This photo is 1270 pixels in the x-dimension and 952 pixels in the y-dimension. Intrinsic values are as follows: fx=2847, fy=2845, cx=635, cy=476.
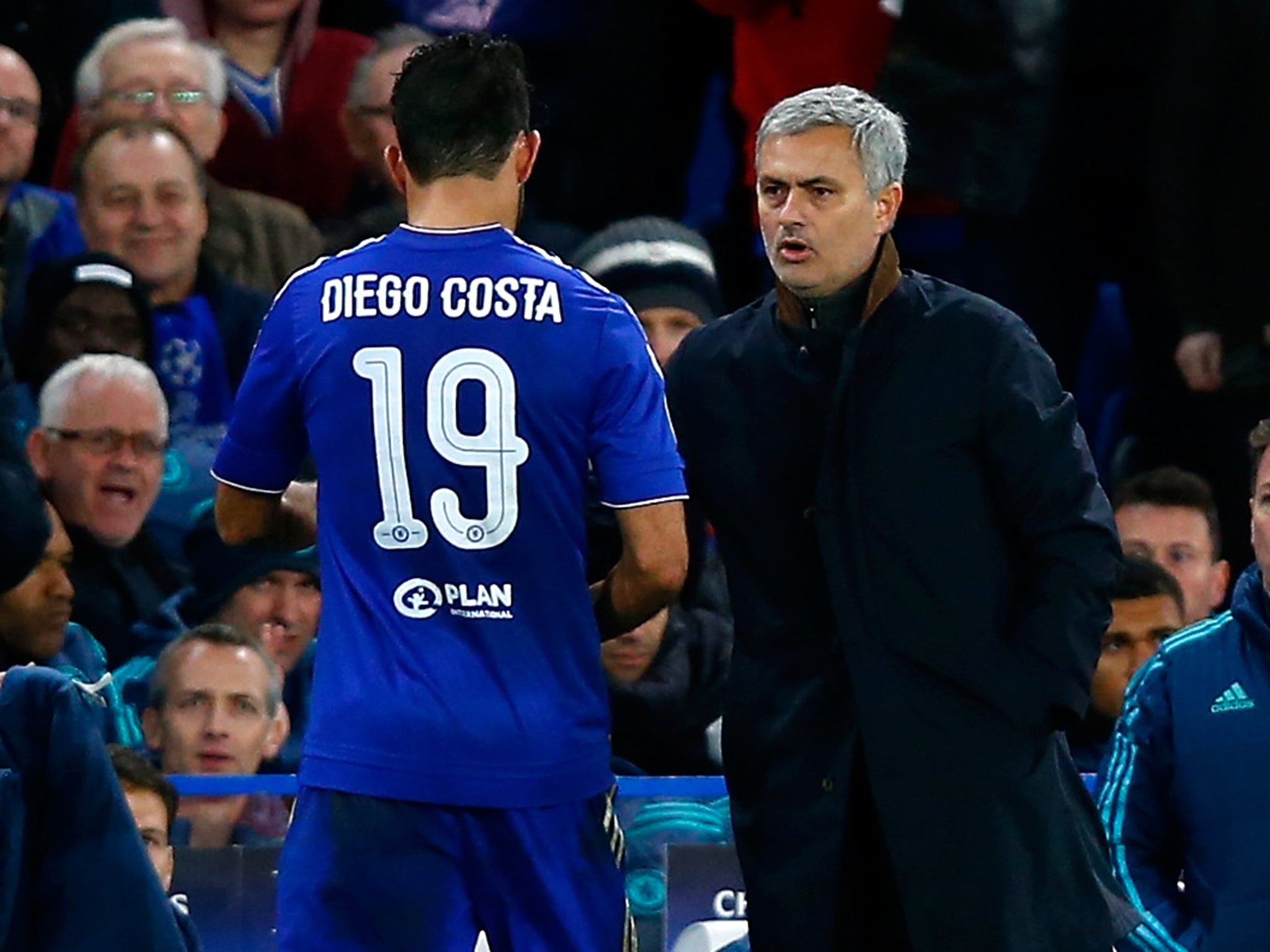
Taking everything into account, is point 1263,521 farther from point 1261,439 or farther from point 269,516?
point 269,516

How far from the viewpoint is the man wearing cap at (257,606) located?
23.7 ft

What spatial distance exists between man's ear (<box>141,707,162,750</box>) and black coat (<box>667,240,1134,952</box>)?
2.63 meters

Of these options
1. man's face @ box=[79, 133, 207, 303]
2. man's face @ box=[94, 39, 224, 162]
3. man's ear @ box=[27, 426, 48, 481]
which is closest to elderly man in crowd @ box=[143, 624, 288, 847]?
man's ear @ box=[27, 426, 48, 481]

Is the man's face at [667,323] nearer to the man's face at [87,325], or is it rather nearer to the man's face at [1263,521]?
the man's face at [87,325]

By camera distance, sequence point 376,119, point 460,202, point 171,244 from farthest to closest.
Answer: point 376,119 < point 171,244 < point 460,202

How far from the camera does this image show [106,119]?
26.7 feet

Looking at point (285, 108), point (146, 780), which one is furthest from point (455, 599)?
point (285, 108)

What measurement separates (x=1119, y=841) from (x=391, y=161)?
200cm

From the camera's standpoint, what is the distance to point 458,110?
427 cm

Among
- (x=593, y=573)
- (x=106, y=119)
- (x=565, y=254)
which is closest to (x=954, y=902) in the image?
(x=593, y=573)

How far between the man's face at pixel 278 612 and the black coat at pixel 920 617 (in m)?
2.98

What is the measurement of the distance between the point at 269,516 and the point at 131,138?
12.2 ft

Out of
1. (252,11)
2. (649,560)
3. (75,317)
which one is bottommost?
(649,560)

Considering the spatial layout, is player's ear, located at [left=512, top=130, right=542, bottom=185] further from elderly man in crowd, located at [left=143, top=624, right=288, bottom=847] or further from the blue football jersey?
elderly man in crowd, located at [left=143, top=624, right=288, bottom=847]
